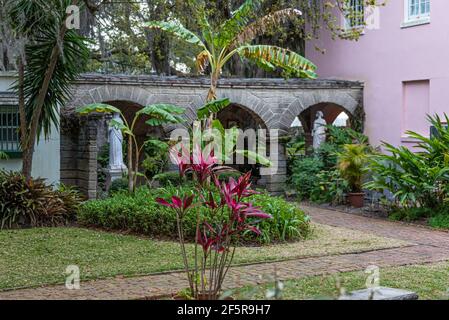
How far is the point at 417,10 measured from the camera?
1731 cm

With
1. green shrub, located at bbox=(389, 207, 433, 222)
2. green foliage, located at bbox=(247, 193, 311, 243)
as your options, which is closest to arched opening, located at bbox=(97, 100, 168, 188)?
green foliage, located at bbox=(247, 193, 311, 243)

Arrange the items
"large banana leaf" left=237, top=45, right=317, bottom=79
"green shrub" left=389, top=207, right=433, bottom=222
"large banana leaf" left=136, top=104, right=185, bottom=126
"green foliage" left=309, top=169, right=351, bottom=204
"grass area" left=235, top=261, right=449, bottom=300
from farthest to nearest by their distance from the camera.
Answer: "green foliage" left=309, top=169, right=351, bottom=204 → "large banana leaf" left=237, top=45, right=317, bottom=79 → "green shrub" left=389, top=207, right=433, bottom=222 → "large banana leaf" left=136, top=104, right=185, bottom=126 → "grass area" left=235, top=261, right=449, bottom=300

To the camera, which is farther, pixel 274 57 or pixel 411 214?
pixel 274 57

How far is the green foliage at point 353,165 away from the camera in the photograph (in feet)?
49.2

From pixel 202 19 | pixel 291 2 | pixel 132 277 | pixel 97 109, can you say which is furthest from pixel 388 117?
pixel 132 277

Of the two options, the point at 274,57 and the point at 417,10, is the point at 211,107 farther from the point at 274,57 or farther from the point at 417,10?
the point at 417,10

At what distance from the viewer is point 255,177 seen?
20.2 metres

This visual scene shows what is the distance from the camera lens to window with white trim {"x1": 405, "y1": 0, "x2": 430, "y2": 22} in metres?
17.0

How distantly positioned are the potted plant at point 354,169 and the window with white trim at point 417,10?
14.0ft

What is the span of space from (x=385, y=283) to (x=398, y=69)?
37.4 ft

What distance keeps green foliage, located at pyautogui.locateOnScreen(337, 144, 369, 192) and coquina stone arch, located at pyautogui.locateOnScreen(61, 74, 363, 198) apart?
8.45 feet

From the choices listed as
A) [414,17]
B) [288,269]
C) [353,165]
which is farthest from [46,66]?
[414,17]

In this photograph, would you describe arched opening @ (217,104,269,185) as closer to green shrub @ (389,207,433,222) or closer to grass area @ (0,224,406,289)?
green shrub @ (389,207,433,222)
